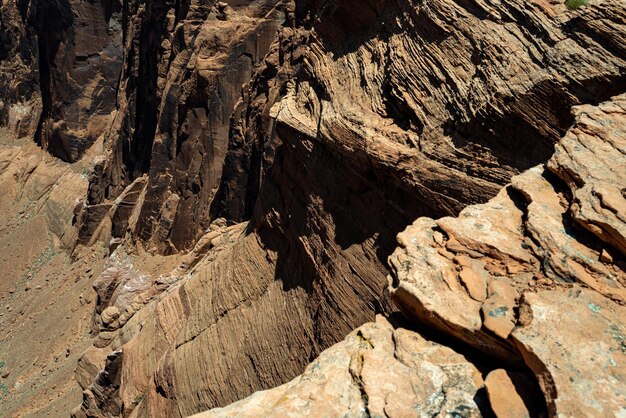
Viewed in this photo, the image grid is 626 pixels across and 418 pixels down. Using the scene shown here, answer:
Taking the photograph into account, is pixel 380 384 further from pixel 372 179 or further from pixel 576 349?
pixel 372 179

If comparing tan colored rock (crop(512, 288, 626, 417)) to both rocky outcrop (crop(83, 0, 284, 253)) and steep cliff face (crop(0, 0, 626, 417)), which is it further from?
rocky outcrop (crop(83, 0, 284, 253))

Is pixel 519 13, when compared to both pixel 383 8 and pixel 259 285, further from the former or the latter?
pixel 259 285

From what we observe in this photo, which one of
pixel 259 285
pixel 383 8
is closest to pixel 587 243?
pixel 383 8

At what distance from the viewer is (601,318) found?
16.6ft

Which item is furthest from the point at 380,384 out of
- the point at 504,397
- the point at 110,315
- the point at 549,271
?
the point at 110,315

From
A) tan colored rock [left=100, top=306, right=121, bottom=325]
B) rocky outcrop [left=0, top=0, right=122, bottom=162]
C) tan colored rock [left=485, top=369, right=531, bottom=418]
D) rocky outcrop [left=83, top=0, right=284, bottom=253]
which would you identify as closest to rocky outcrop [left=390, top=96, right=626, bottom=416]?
tan colored rock [left=485, top=369, right=531, bottom=418]

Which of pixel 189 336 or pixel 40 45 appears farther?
pixel 40 45

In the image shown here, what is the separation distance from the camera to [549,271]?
5727mm

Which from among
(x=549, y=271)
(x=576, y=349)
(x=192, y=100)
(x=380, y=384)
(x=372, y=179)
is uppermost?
(x=549, y=271)

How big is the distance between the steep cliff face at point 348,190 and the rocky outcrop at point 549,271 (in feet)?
0.10

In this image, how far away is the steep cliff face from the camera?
19.9 feet

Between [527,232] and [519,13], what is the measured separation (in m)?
4.44

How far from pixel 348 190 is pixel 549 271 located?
241 inches

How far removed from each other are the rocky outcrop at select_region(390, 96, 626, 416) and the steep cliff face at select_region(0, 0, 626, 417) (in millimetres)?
29
